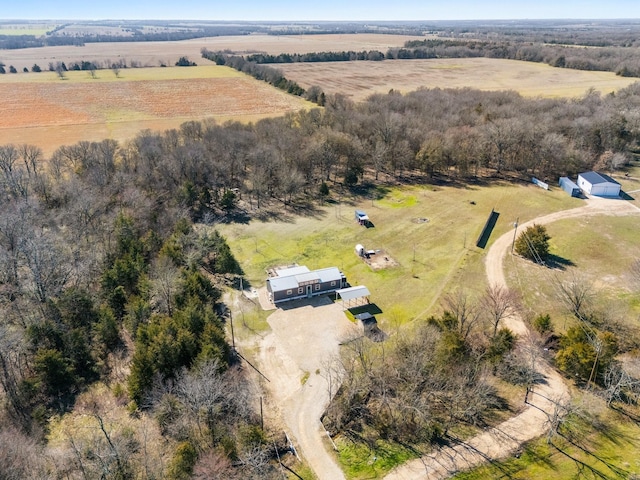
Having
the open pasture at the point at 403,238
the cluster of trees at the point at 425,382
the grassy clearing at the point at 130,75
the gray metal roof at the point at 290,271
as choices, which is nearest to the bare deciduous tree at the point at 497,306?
the cluster of trees at the point at 425,382

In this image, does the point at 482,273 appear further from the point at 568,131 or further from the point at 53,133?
the point at 53,133

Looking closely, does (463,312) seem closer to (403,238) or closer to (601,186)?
(403,238)

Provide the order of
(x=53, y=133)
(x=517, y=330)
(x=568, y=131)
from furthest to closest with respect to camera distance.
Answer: (x=53, y=133), (x=568, y=131), (x=517, y=330)

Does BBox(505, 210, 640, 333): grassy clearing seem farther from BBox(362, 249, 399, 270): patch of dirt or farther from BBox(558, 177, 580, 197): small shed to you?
BBox(362, 249, 399, 270): patch of dirt

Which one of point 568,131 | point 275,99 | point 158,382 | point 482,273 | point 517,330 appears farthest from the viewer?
point 275,99

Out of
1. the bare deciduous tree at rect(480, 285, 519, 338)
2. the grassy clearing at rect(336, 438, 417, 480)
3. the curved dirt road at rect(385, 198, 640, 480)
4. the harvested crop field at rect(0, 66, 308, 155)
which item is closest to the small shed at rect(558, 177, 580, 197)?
the bare deciduous tree at rect(480, 285, 519, 338)

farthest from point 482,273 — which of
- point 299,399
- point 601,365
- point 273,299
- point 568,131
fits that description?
point 568,131
